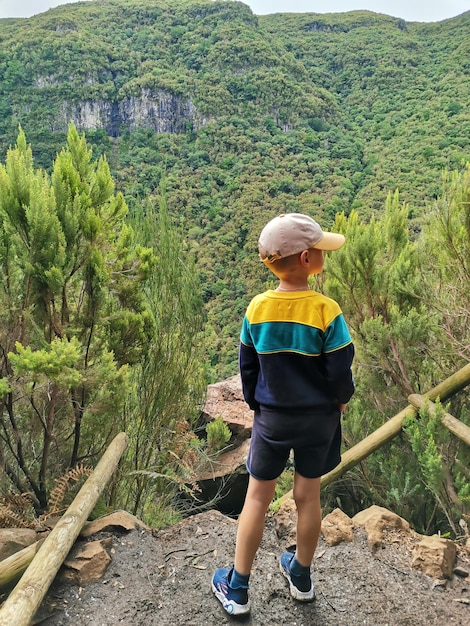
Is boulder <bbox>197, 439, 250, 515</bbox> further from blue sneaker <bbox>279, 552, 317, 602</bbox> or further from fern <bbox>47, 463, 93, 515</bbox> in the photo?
blue sneaker <bbox>279, 552, 317, 602</bbox>

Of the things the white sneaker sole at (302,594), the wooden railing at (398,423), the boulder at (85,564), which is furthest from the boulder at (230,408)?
the white sneaker sole at (302,594)

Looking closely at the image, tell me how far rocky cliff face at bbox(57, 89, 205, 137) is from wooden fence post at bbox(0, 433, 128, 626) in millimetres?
84580

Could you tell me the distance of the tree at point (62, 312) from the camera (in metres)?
2.25

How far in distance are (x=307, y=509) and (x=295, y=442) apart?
0.35 m

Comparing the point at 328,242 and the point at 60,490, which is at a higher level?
the point at 328,242

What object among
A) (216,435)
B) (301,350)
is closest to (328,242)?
(301,350)

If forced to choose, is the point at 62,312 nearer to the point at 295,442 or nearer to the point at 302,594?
the point at 295,442

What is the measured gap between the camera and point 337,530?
8.65 ft

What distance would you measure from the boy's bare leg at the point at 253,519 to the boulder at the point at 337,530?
89 cm

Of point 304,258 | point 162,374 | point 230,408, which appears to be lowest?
point 230,408

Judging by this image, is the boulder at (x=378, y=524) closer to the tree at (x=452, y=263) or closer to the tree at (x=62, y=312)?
the tree at (x=452, y=263)

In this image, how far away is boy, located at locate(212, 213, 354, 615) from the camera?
1.73 meters

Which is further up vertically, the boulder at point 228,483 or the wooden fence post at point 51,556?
the wooden fence post at point 51,556

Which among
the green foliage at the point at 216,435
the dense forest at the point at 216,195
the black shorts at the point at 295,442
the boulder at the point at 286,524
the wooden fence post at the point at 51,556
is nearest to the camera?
the wooden fence post at the point at 51,556
